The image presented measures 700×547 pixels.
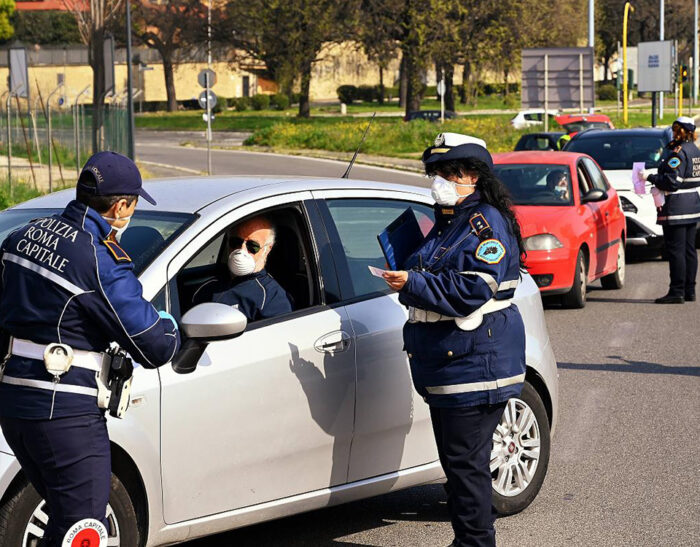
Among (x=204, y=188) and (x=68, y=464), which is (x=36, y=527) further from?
(x=204, y=188)

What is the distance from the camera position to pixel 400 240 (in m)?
4.94

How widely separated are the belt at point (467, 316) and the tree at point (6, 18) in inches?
3896

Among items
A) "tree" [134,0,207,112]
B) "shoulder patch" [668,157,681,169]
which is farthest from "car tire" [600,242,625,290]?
"tree" [134,0,207,112]

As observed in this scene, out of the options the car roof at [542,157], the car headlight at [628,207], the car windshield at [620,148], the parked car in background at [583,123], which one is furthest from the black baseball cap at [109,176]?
the parked car in background at [583,123]

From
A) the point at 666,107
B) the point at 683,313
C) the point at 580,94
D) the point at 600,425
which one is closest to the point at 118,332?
the point at 600,425

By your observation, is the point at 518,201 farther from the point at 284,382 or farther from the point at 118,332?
the point at 118,332

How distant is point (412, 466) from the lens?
5.42 meters

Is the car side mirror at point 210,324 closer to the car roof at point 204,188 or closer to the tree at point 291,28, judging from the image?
the car roof at point 204,188

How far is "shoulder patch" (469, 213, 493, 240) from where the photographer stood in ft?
15.2

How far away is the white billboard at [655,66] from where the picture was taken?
44500 millimetres

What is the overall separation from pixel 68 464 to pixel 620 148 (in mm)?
15335

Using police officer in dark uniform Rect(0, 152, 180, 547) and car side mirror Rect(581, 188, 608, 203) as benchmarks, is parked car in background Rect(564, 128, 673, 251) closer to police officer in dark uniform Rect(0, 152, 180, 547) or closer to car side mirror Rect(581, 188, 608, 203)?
car side mirror Rect(581, 188, 608, 203)

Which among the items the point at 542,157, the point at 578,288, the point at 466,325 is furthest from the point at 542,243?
the point at 466,325

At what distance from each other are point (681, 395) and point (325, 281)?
433 cm
